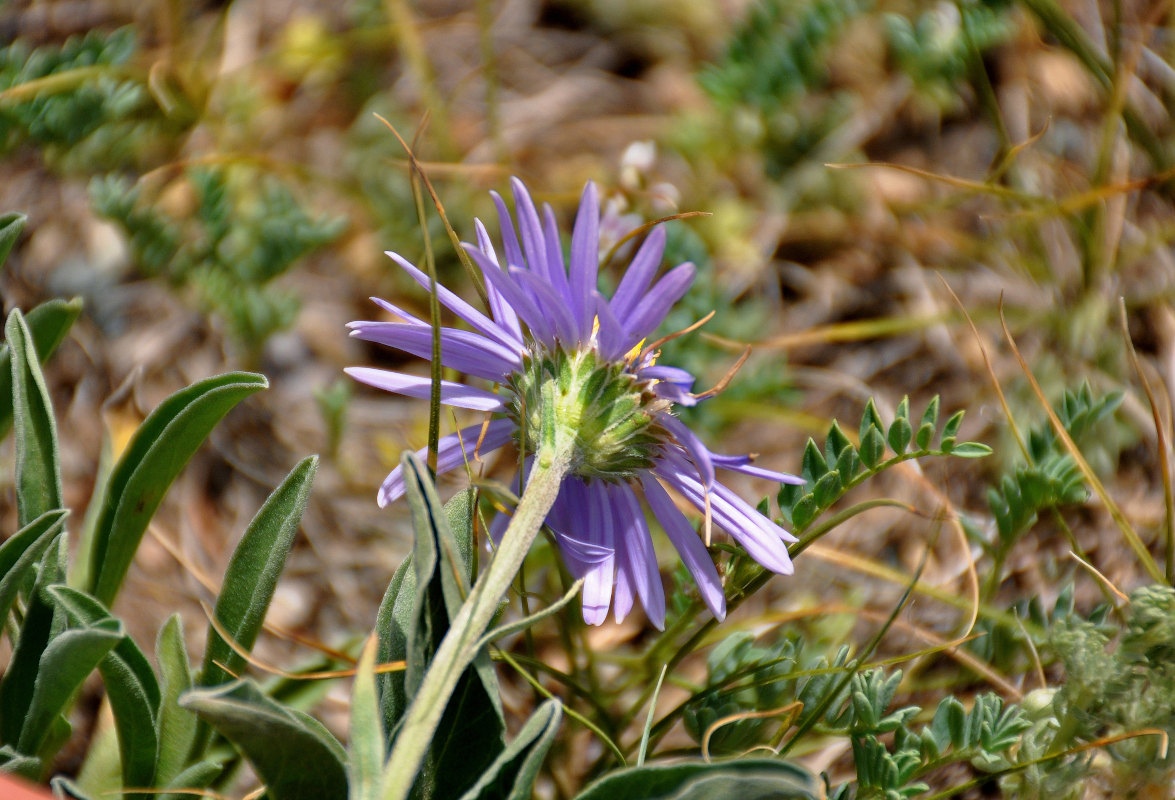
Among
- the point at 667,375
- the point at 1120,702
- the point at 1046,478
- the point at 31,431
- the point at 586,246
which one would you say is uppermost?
the point at 586,246

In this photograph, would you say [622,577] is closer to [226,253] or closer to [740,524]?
[740,524]

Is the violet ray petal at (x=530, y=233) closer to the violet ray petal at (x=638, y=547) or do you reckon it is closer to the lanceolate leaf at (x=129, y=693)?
the violet ray petal at (x=638, y=547)

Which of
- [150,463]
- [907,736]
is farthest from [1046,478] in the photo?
[150,463]

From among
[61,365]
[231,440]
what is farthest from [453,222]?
[61,365]

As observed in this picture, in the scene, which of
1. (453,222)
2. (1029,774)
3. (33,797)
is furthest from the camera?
(453,222)

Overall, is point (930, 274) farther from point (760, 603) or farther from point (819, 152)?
point (760, 603)

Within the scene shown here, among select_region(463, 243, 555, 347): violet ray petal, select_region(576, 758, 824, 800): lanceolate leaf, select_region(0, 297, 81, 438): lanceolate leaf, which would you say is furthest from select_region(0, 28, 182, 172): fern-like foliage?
select_region(576, 758, 824, 800): lanceolate leaf

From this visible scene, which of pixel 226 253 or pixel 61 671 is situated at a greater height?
pixel 61 671
